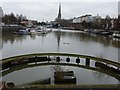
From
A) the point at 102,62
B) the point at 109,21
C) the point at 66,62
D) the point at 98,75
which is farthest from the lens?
the point at 109,21

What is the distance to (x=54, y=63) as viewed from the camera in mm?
14984

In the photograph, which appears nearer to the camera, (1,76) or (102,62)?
(1,76)

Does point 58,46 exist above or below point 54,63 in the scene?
above

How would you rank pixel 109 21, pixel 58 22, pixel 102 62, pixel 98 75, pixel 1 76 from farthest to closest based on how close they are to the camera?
pixel 58 22 < pixel 109 21 < pixel 102 62 < pixel 98 75 < pixel 1 76

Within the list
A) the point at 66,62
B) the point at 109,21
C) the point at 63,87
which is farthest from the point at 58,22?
the point at 63,87

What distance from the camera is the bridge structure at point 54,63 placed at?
12.7m

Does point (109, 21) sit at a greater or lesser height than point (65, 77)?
greater

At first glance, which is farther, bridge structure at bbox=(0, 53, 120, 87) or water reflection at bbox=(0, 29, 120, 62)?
water reflection at bbox=(0, 29, 120, 62)

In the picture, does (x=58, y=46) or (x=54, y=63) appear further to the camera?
(x=58, y=46)

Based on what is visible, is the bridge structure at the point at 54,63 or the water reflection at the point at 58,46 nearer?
the bridge structure at the point at 54,63

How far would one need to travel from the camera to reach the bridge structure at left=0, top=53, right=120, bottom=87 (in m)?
12.7

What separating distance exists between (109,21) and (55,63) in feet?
181

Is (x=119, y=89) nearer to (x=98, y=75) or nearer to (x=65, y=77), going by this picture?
(x=65, y=77)

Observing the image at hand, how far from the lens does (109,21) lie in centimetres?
6712
